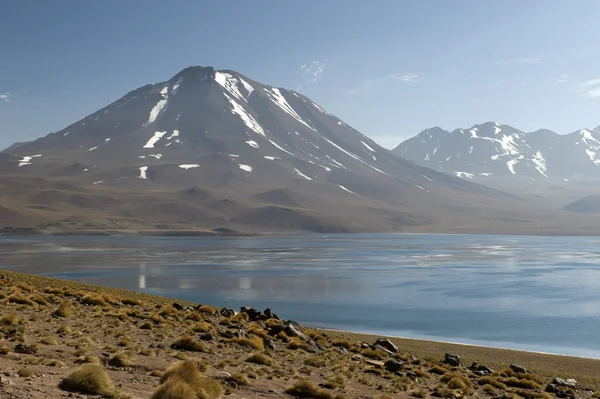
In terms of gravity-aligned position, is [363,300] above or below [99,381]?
below

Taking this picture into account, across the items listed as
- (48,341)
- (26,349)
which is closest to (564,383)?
(48,341)

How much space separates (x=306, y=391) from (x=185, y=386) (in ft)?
13.7

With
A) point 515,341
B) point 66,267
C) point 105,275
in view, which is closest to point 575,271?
point 515,341

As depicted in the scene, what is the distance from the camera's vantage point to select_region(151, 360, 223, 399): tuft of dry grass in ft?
35.5

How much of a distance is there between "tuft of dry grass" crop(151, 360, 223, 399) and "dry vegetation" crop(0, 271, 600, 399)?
0.03 m

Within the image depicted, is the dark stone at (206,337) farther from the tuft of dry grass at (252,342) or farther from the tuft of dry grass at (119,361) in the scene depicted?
the tuft of dry grass at (119,361)

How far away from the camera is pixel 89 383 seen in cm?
1141

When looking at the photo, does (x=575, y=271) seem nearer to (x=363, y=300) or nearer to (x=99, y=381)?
(x=363, y=300)

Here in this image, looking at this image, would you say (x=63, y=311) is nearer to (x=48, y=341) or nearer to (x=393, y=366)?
(x=48, y=341)

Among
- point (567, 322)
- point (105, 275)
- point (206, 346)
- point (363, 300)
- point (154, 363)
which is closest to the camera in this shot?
point (154, 363)

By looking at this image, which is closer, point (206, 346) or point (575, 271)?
point (206, 346)

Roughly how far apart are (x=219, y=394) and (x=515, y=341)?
1133 inches

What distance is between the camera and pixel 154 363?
1570cm

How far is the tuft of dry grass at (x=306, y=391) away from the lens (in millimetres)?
14445
